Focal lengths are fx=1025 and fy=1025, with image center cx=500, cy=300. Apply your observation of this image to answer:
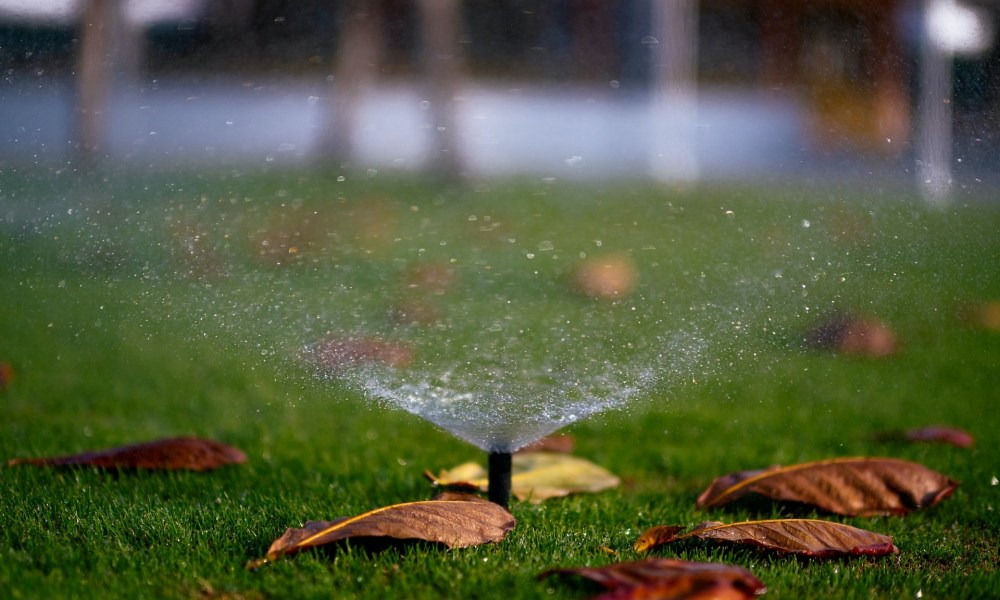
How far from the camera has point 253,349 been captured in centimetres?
203

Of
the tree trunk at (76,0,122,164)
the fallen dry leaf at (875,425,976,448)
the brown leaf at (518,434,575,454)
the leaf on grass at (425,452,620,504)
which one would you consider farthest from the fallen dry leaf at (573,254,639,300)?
the tree trunk at (76,0,122,164)

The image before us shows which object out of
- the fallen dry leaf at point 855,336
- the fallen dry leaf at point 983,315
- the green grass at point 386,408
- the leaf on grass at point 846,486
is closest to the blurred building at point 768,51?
the green grass at point 386,408

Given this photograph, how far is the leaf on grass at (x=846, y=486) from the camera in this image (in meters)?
2.01

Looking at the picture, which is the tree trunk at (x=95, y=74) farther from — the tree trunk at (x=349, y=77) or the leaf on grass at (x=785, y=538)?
the leaf on grass at (x=785, y=538)

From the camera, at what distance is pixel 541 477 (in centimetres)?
215

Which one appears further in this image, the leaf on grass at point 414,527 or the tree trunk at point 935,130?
the tree trunk at point 935,130

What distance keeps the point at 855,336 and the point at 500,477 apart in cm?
174

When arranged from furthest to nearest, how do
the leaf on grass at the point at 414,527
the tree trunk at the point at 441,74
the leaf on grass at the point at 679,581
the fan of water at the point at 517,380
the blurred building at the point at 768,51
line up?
the tree trunk at the point at 441,74 < the blurred building at the point at 768,51 < the fan of water at the point at 517,380 < the leaf on grass at the point at 414,527 < the leaf on grass at the point at 679,581

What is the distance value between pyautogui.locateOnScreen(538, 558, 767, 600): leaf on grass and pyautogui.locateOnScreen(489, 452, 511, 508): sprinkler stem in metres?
0.53

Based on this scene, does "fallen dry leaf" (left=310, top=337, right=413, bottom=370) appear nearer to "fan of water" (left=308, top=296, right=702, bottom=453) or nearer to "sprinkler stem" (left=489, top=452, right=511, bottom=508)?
"fan of water" (left=308, top=296, right=702, bottom=453)

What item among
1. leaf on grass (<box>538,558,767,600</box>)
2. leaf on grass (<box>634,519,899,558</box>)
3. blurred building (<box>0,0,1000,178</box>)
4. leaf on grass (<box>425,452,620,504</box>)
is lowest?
leaf on grass (<box>425,452,620,504</box>)

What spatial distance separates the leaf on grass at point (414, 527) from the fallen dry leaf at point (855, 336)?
112 cm

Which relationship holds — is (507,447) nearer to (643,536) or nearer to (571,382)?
(571,382)

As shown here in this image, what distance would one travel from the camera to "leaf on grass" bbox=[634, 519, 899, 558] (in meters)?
1.68
